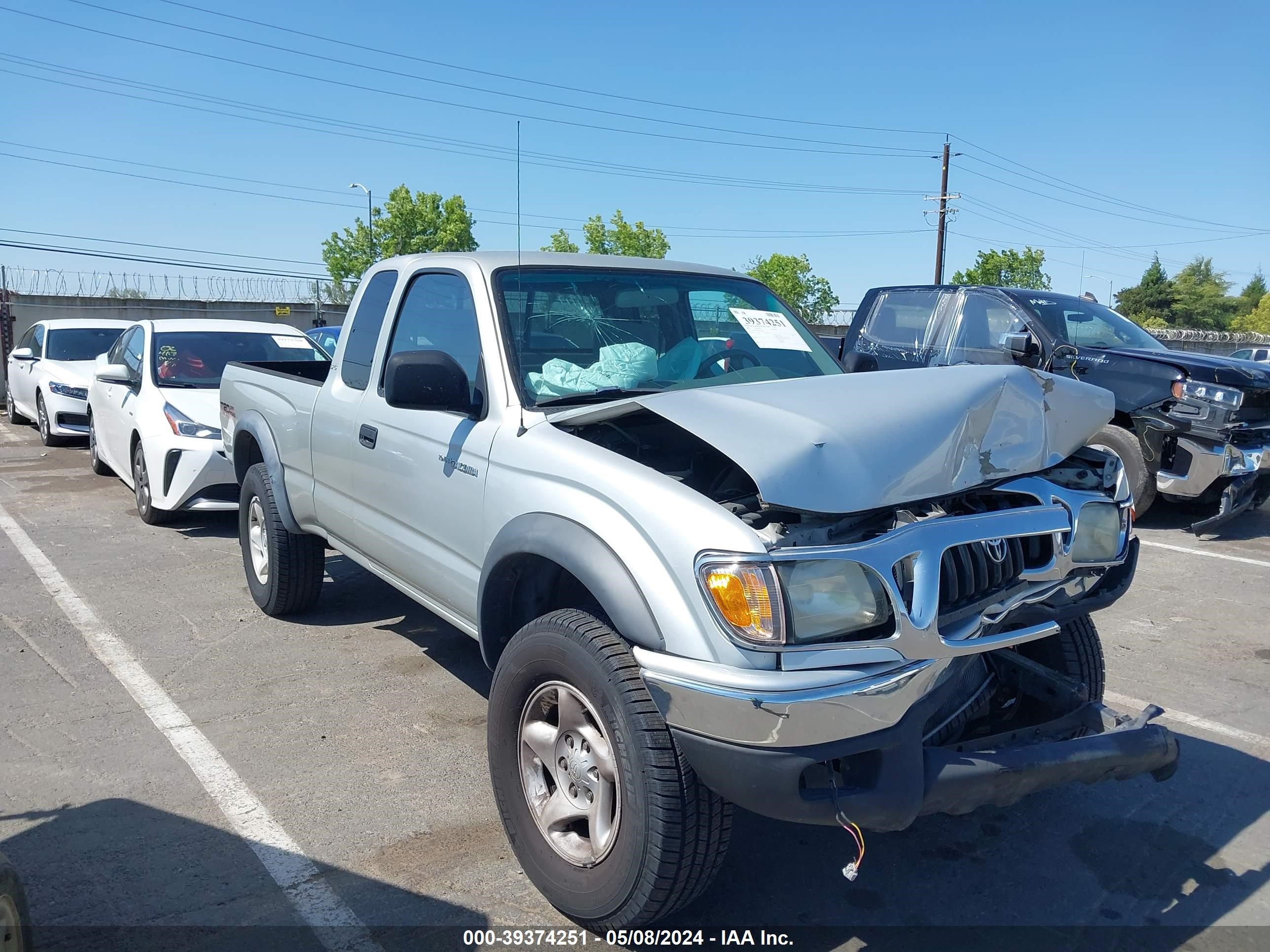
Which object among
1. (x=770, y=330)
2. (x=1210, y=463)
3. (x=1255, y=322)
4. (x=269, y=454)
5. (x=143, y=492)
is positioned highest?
(x=1255, y=322)

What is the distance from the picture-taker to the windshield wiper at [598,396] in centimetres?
354

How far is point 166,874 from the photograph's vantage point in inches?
124

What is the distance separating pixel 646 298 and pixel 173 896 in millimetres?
2736

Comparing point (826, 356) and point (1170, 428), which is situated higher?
point (826, 356)

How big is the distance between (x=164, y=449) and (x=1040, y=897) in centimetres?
686

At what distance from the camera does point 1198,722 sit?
176 inches

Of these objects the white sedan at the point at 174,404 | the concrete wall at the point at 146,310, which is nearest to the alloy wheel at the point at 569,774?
the white sedan at the point at 174,404

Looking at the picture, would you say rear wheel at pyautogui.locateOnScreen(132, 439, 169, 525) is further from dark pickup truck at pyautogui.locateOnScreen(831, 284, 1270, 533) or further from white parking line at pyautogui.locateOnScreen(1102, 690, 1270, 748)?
white parking line at pyautogui.locateOnScreen(1102, 690, 1270, 748)

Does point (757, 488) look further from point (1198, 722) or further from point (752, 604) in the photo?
point (1198, 722)

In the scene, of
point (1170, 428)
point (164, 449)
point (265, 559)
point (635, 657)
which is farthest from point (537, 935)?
point (1170, 428)

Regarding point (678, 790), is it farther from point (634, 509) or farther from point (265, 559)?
point (265, 559)

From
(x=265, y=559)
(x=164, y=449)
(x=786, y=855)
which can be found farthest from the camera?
(x=164, y=449)

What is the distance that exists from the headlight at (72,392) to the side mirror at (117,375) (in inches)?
191

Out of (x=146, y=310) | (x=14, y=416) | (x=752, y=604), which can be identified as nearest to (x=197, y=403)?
(x=752, y=604)
